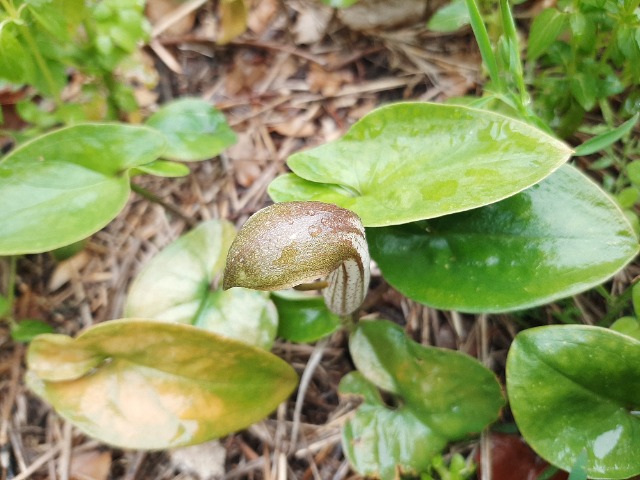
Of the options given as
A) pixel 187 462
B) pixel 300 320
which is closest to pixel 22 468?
pixel 187 462

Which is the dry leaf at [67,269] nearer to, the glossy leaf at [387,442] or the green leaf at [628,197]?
the glossy leaf at [387,442]

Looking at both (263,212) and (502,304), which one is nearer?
(263,212)

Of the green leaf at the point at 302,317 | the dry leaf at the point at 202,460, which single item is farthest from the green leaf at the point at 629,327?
the dry leaf at the point at 202,460

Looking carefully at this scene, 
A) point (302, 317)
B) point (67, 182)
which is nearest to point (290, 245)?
point (302, 317)

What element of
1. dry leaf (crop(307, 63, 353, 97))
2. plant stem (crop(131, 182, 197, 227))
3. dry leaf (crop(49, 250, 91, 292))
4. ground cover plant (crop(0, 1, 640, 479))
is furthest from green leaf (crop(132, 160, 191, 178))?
dry leaf (crop(307, 63, 353, 97))

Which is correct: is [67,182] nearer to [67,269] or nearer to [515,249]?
[67,269]

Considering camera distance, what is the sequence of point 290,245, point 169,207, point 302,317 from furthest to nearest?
point 169,207, point 302,317, point 290,245

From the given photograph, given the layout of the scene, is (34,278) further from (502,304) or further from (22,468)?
(502,304)
